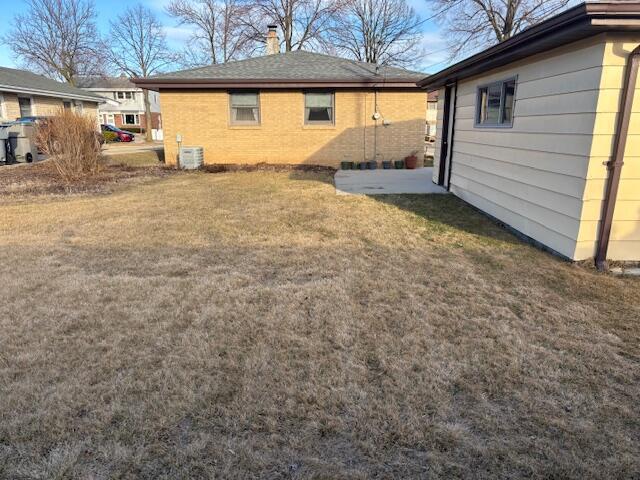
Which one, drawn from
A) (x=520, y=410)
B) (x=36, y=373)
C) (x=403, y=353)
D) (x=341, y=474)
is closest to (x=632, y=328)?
(x=520, y=410)

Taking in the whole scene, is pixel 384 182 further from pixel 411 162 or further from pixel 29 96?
pixel 29 96

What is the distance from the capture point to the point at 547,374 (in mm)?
2750

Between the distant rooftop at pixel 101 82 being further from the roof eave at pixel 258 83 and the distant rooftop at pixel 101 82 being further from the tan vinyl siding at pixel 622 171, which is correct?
the tan vinyl siding at pixel 622 171

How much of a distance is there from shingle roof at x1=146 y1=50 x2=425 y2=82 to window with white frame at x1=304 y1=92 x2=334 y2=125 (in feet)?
2.24

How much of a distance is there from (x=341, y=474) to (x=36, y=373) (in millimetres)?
2067

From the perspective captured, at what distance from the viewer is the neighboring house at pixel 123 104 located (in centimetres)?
4744

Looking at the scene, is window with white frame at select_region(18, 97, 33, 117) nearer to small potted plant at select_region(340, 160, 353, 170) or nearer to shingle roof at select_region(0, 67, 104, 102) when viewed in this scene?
shingle roof at select_region(0, 67, 104, 102)

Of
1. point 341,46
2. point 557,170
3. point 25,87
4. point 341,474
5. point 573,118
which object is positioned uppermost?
point 341,46

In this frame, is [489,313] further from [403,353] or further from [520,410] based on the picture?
[520,410]

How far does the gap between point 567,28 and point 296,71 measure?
1115cm

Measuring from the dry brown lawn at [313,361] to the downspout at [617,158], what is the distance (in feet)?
1.28

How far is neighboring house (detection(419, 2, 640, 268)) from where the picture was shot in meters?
4.27

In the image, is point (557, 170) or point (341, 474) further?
point (557, 170)

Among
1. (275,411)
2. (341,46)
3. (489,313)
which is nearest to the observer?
(275,411)
